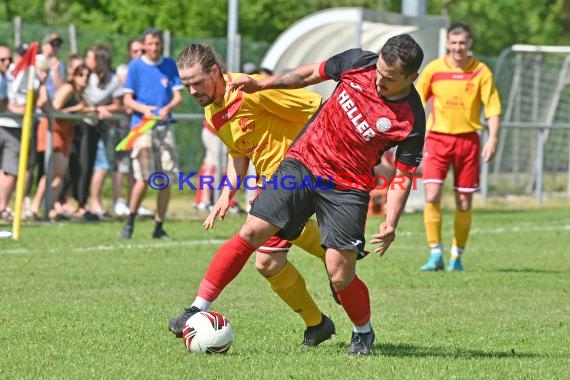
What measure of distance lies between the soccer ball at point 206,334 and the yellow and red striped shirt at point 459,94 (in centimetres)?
574

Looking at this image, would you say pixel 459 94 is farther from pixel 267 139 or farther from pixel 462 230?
pixel 267 139

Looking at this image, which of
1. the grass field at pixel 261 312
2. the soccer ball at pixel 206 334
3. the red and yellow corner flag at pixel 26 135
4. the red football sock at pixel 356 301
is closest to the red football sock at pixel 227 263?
the soccer ball at pixel 206 334

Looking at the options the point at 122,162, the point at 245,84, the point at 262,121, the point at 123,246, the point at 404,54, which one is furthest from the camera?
the point at 122,162

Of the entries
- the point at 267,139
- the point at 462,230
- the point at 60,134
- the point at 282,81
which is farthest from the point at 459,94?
the point at 60,134

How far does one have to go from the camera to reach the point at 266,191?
298 inches

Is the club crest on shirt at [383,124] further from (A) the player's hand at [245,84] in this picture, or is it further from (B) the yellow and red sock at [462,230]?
(B) the yellow and red sock at [462,230]

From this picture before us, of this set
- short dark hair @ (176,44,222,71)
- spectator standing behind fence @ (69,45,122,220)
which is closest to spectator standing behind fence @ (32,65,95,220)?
spectator standing behind fence @ (69,45,122,220)

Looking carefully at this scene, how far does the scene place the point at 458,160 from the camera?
12.8 meters

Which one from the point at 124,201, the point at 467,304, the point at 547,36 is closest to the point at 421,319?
the point at 467,304

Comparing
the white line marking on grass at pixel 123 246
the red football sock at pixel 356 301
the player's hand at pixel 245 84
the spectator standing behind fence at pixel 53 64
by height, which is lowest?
the white line marking on grass at pixel 123 246

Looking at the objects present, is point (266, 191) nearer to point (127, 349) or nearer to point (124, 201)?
point (127, 349)

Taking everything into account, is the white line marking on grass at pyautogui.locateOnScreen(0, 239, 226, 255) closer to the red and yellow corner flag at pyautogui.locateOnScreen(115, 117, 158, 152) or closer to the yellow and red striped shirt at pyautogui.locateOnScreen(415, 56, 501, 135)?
the red and yellow corner flag at pyautogui.locateOnScreen(115, 117, 158, 152)

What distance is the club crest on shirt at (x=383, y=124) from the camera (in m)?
7.46

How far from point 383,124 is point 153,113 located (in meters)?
7.89
